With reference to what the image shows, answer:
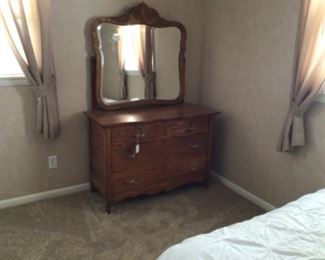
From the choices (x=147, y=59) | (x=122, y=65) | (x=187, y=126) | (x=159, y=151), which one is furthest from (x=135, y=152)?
(x=147, y=59)

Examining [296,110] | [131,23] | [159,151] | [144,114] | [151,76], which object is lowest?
[159,151]

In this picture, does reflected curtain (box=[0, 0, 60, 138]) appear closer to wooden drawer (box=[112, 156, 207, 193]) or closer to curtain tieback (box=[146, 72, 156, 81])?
wooden drawer (box=[112, 156, 207, 193])

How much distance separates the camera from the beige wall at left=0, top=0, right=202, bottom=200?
255 cm

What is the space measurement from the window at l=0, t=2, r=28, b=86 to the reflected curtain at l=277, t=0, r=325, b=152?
2.09 metres

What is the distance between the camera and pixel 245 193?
2.95 m

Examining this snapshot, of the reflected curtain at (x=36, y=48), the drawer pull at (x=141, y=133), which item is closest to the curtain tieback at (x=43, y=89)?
the reflected curtain at (x=36, y=48)

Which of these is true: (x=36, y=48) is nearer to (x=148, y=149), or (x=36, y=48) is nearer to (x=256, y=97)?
(x=148, y=149)

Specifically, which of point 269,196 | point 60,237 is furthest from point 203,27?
point 60,237

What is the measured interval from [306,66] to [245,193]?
1.33m

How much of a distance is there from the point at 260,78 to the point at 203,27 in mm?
960

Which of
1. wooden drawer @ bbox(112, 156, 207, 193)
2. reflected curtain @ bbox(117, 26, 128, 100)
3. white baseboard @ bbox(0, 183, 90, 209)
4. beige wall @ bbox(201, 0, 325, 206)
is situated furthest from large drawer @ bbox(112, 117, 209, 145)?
white baseboard @ bbox(0, 183, 90, 209)

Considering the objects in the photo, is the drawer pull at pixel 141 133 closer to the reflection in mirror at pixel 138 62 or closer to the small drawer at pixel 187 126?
the small drawer at pixel 187 126

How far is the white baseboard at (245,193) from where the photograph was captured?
273 centimetres

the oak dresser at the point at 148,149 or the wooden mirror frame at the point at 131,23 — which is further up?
the wooden mirror frame at the point at 131,23
